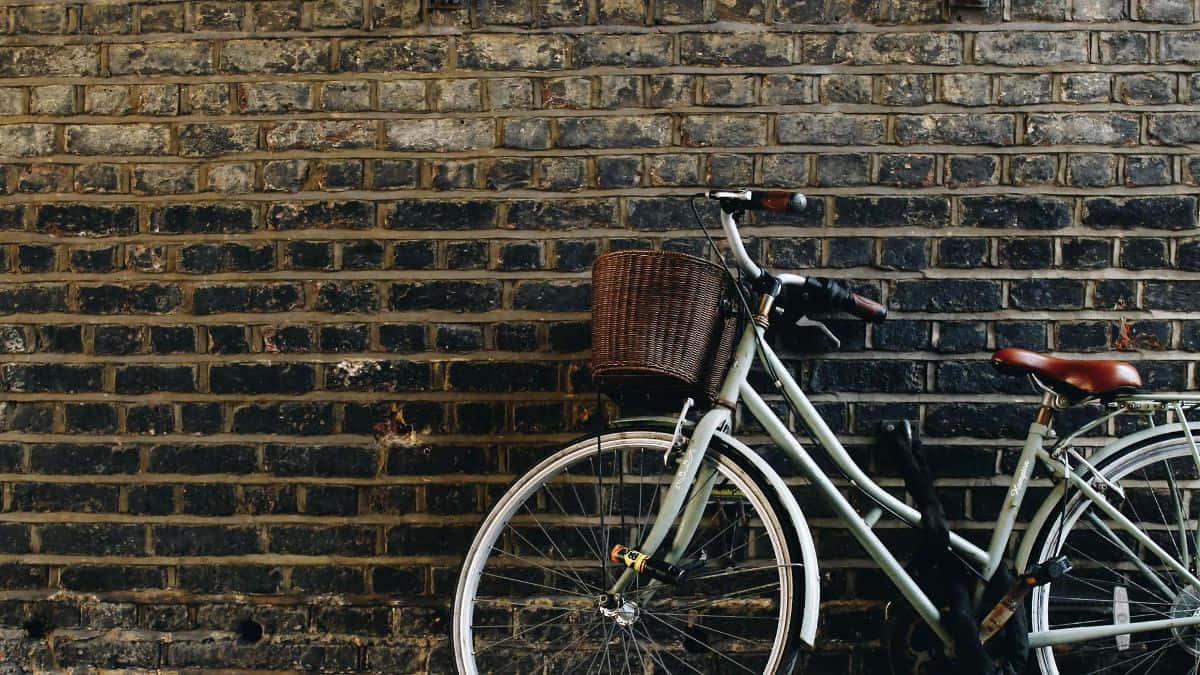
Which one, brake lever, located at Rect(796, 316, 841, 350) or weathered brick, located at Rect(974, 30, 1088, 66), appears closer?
brake lever, located at Rect(796, 316, 841, 350)

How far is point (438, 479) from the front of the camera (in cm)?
289

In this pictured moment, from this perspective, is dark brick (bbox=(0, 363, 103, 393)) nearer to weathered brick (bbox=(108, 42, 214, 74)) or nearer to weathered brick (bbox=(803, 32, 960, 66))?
weathered brick (bbox=(108, 42, 214, 74))

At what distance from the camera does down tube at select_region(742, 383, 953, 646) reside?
2494 mm

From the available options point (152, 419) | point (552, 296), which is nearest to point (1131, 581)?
point (552, 296)

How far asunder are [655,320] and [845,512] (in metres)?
0.80

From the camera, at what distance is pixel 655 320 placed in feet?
7.48

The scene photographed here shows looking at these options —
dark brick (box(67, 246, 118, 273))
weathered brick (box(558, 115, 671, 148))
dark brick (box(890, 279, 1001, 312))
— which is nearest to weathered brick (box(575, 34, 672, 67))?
weathered brick (box(558, 115, 671, 148))

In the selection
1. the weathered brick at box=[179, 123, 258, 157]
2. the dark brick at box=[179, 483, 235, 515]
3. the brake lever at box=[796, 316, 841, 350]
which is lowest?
the dark brick at box=[179, 483, 235, 515]

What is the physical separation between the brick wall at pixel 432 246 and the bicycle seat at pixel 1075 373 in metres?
0.31

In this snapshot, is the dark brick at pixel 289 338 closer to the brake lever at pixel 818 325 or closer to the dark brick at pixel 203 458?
the dark brick at pixel 203 458

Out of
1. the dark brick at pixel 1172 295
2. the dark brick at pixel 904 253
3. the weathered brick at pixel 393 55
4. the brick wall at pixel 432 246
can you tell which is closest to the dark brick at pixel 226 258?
the brick wall at pixel 432 246

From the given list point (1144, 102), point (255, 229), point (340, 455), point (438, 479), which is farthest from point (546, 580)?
point (1144, 102)

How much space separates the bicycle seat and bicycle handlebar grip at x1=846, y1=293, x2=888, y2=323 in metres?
0.36

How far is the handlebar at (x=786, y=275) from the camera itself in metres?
2.38
